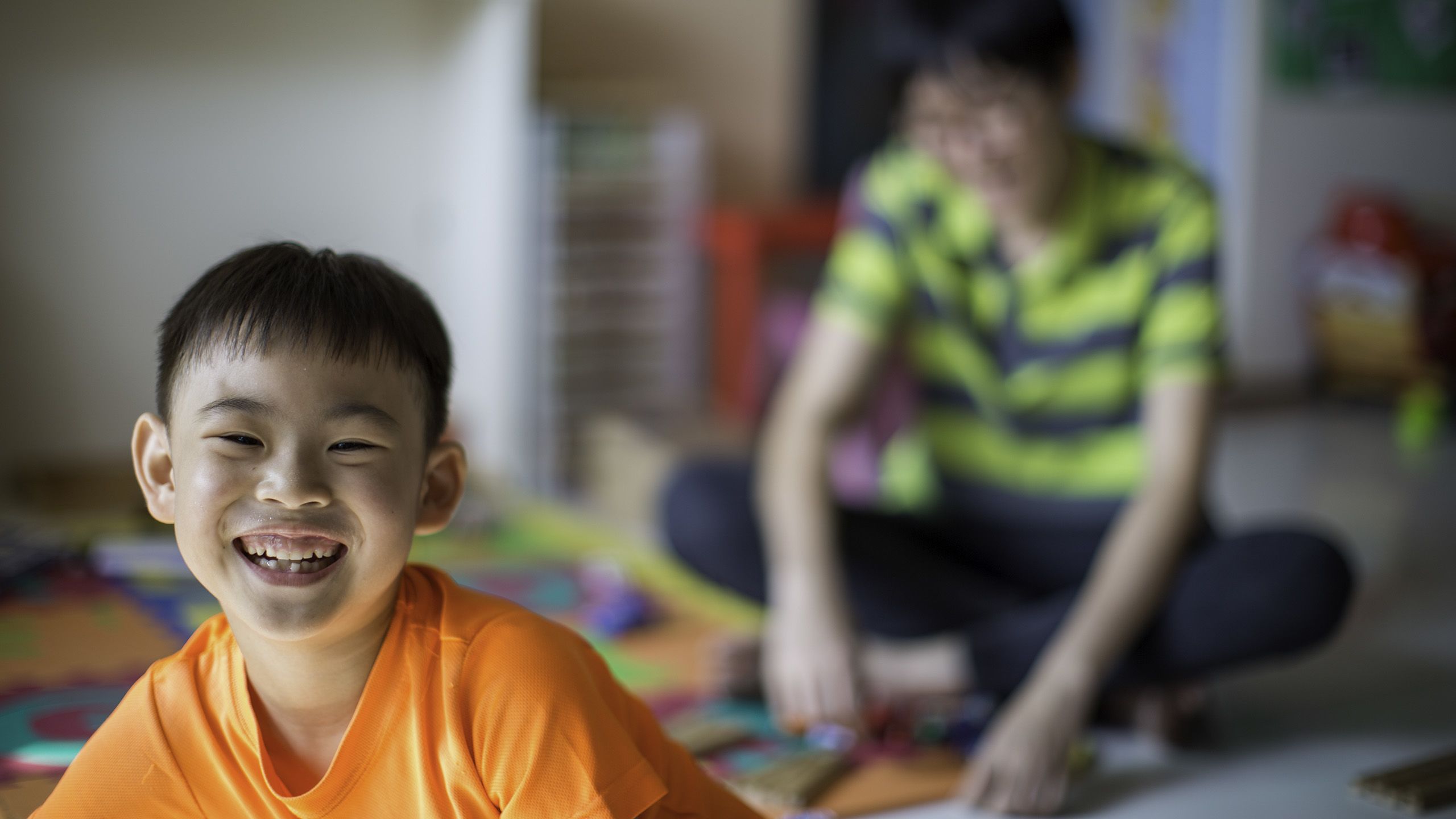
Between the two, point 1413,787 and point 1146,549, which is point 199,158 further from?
point 1413,787

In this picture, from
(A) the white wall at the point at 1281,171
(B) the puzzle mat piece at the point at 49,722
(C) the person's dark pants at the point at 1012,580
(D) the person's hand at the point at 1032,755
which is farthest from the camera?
(A) the white wall at the point at 1281,171

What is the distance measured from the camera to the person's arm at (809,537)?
1.13 meters

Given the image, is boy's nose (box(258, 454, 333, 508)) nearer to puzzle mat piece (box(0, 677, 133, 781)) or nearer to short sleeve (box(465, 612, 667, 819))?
short sleeve (box(465, 612, 667, 819))

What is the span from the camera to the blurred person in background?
3.65ft

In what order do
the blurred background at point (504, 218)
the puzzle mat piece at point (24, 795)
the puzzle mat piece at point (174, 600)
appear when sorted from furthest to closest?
the blurred background at point (504, 218) → the puzzle mat piece at point (174, 600) → the puzzle mat piece at point (24, 795)

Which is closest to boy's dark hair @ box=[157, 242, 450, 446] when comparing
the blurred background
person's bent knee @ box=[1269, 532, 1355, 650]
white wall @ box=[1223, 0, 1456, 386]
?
person's bent knee @ box=[1269, 532, 1355, 650]

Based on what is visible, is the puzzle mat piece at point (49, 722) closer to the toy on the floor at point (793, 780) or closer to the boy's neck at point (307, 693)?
the boy's neck at point (307, 693)

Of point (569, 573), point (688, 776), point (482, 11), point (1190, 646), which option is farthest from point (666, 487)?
point (482, 11)

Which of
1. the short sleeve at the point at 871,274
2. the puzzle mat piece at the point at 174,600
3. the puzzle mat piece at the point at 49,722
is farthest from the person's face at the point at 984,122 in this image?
the puzzle mat piece at the point at 174,600

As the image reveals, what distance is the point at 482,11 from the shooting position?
2.13 meters

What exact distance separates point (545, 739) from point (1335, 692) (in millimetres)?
1033

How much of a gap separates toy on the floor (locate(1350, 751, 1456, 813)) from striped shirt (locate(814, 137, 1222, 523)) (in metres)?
0.31

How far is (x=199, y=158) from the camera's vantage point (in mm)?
2146

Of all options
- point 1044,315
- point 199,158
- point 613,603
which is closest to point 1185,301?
point 1044,315
